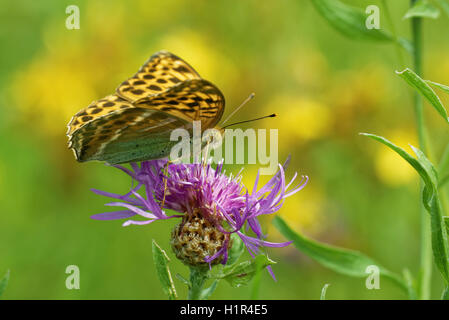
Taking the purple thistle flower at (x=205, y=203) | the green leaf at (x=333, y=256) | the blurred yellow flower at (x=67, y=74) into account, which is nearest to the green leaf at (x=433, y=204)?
the purple thistle flower at (x=205, y=203)

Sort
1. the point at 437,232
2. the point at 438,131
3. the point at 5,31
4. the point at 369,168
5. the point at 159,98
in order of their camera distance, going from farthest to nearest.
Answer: the point at 5,31, the point at 438,131, the point at 369,168, the point at 159,98, the point at 437,232

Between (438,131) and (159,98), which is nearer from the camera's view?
(159,98)

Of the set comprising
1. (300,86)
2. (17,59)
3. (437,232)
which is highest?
(17,59)

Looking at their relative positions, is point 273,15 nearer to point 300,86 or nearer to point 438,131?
point 300,86

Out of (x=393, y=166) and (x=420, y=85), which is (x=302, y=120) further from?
(x=420, y=85)

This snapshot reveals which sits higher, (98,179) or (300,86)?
(300,86)

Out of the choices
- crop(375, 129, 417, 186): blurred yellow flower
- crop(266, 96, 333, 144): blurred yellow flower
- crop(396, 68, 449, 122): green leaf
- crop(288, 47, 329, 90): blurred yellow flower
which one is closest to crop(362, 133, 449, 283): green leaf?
crop(396, 68, 449, 122): green leaf

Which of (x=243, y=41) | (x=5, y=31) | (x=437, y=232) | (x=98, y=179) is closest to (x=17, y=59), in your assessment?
(x=5, y=31)
